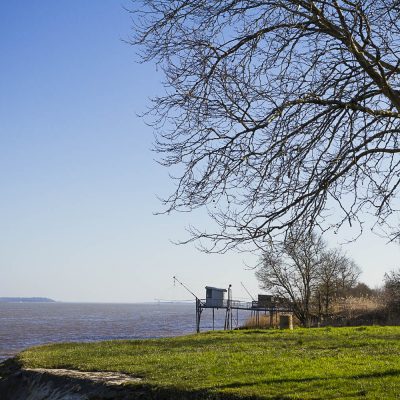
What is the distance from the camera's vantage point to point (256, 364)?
14.2 metres

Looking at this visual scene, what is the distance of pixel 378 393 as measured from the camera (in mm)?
10344

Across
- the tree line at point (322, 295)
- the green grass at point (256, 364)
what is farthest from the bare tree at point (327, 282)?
the green grass at point (256, 364)

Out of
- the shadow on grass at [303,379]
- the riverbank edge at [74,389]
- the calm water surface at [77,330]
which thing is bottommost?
the riverbank edge at [74,389]

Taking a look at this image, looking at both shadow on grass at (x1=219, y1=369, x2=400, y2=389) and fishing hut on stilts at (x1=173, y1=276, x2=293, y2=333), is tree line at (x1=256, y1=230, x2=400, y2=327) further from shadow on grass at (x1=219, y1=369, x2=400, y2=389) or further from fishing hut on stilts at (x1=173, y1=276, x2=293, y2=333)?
shadow on grass at (x1=219, y1=369, x2=400, y2=389)

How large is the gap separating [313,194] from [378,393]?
135 inches

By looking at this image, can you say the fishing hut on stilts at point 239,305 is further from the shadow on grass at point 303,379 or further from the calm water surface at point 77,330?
the shadow on grass at point 303,379

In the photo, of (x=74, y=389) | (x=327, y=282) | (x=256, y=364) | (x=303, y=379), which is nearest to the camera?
(x=303, y=379)

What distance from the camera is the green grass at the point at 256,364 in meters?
11.1

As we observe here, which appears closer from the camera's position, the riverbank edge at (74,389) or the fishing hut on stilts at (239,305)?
the riverbank edge at (74,389)

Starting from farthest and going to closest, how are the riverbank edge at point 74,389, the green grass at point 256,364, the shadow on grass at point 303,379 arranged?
the riverbank edge at point 74,389
the shadow on grass at point 303,379
the green grass at point 256,364

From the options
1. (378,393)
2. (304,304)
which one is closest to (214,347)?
(378,393)

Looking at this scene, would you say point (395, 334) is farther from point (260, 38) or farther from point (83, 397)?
point (260, 38)

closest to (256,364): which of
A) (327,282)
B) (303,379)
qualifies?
(303,379)

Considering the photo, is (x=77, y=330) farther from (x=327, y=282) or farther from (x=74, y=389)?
(x=74, y=389)
